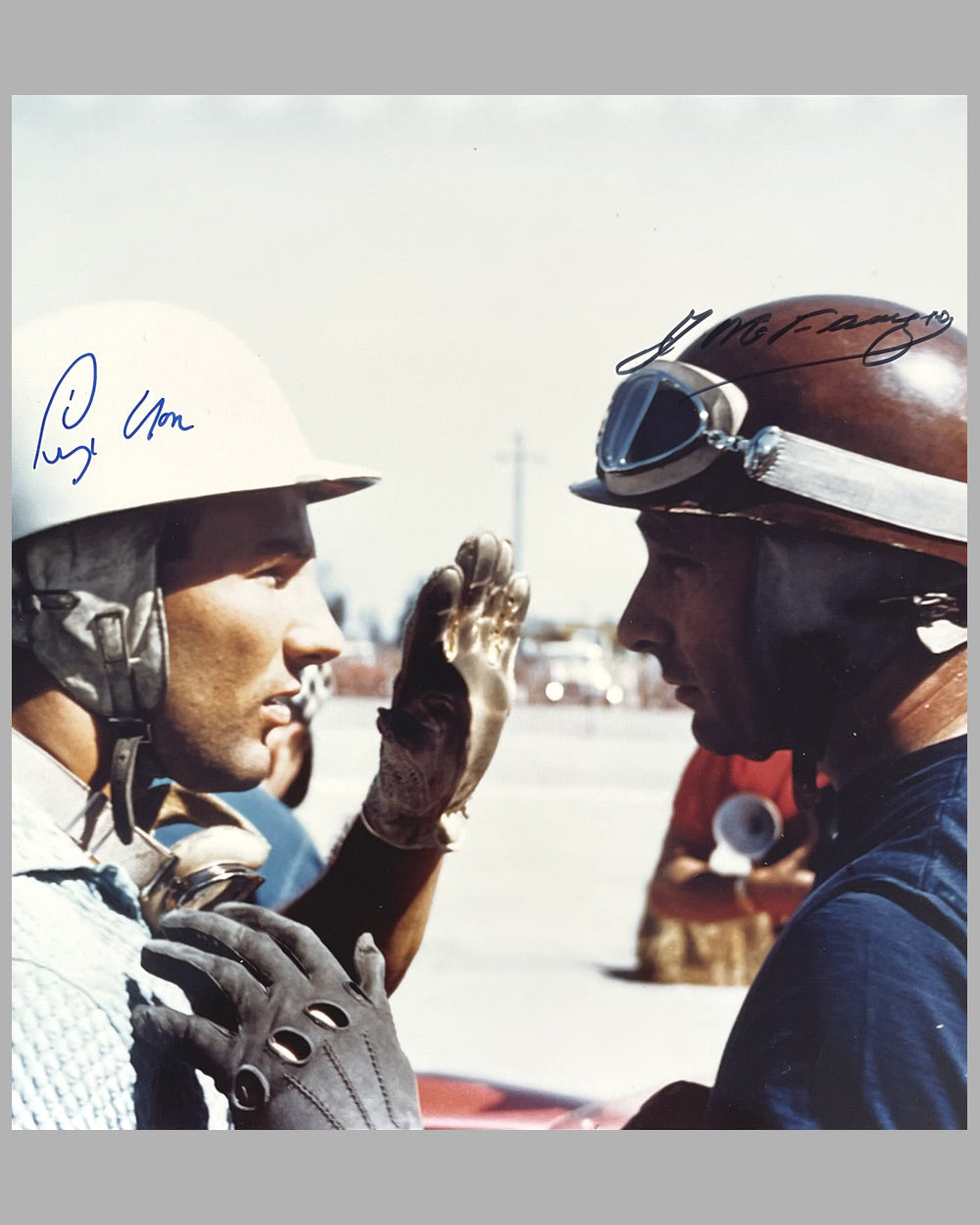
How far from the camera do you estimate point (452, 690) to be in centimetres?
358

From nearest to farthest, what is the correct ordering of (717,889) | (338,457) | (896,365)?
(896,365), (338,457), (717,889)

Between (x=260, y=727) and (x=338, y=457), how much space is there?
676 millimetres

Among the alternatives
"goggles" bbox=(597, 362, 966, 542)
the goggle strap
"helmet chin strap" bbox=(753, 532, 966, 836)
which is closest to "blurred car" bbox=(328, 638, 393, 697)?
"goggles" bbox=(597, 362, 966, 542)

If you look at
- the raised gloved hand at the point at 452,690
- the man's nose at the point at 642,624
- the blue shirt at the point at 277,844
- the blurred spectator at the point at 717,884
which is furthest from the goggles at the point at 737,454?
the blue shirt at the point at 277,844

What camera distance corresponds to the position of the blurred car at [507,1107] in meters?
3.76

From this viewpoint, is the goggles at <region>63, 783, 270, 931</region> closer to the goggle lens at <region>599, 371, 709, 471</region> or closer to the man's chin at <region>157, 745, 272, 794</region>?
the man's chin at <region>157, 745, 272, 794</region>

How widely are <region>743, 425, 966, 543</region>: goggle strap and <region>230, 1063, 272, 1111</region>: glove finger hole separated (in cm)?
175

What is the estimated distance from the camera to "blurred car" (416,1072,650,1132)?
12.3 ft

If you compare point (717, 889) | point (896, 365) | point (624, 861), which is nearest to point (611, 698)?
point (624, 861)

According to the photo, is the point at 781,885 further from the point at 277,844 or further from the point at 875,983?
the point at 277,844

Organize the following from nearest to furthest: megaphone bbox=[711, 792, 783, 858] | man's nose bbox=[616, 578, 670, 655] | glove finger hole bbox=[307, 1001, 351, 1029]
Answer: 1. glove finger hole bbox=[307, 1001, 351, 1029]
2. man's nose bbox=[616, 578, 670, 655]
3. megaphone bbox=[711, 792, 783, 858]

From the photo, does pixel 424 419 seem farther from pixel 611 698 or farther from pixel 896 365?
pixel 896 365

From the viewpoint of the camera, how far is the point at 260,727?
371 cm
